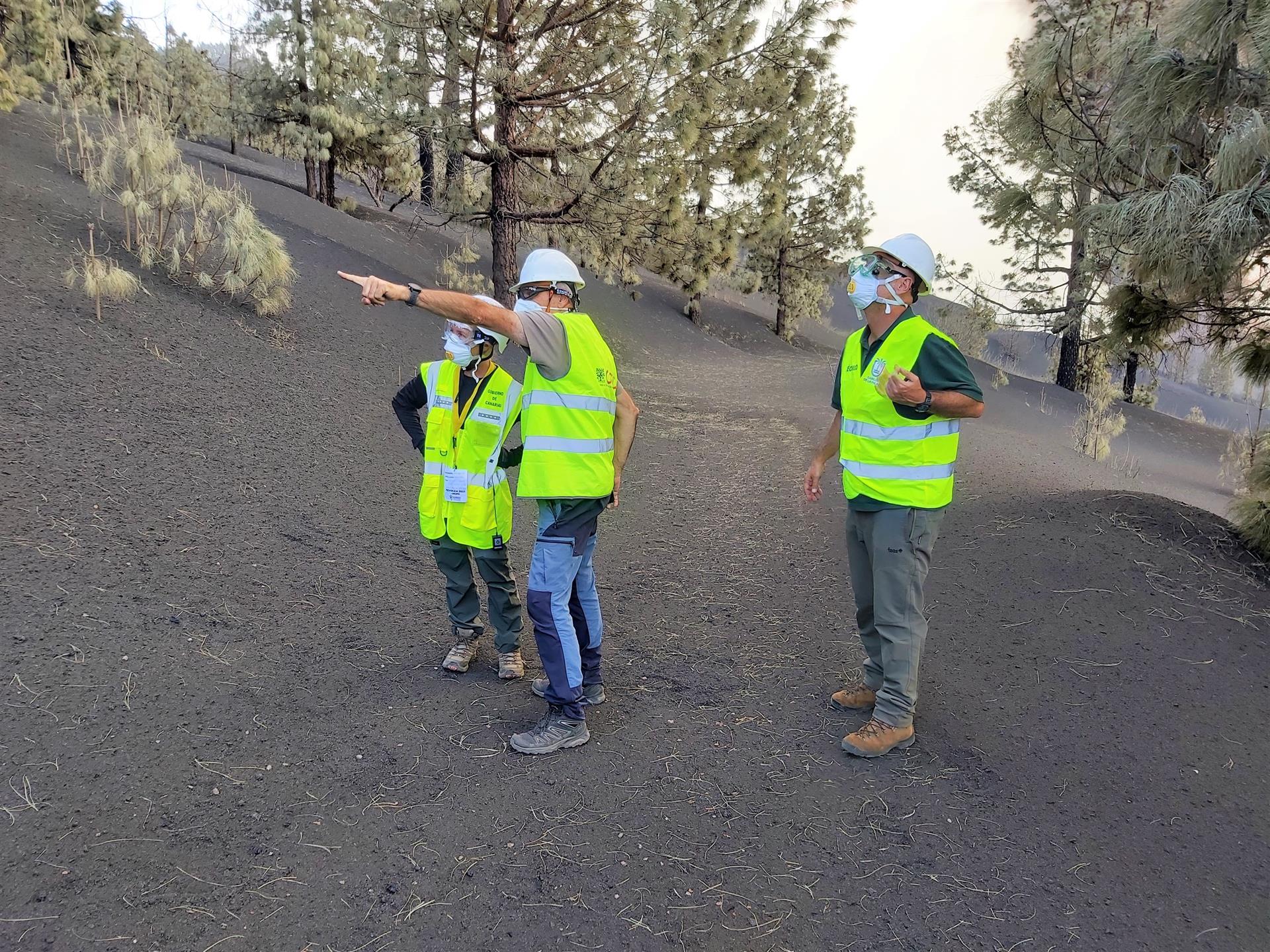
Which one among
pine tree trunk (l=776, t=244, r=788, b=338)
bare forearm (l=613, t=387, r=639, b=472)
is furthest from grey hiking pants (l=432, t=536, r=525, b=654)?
pine tree trunk (l=776, t=244, r=788, b=338)

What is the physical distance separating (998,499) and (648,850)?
542 centimetres

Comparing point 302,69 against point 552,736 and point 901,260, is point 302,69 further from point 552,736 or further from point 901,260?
point 552,736

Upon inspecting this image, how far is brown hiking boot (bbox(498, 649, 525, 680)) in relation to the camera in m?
3.96

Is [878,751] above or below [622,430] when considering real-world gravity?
below

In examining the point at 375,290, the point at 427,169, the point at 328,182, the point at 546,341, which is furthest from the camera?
the point at 427,169

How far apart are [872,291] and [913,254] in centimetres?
24

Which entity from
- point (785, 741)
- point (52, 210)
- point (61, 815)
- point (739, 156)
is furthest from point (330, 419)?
point (739, 156)

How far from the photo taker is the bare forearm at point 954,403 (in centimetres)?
321

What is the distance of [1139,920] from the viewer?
2.56 meters

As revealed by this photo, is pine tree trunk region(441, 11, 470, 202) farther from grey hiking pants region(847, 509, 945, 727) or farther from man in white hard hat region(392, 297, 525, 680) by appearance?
grey hiking pants region(847, 509, 945, 727)

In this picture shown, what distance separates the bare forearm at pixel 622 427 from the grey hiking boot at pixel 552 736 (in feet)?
3.86

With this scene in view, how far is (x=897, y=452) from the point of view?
3393mm

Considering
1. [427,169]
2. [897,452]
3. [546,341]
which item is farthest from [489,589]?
[427,169]

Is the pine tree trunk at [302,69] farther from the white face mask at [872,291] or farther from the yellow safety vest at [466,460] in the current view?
the white face mask at [872,291]
